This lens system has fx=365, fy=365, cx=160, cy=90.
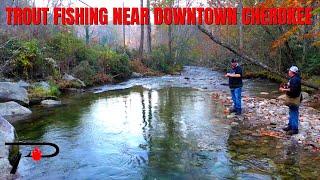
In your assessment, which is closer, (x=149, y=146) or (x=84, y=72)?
(x=149, y=146)

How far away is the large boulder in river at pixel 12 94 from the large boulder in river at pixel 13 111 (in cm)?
79

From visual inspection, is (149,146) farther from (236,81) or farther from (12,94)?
(12,94)

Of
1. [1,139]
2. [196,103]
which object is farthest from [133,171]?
[196,103]

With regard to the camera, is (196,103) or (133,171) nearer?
(133,171)

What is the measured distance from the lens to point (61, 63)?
25.0m

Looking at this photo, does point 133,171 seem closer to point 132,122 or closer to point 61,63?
point 132,122

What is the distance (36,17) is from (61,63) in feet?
20.5

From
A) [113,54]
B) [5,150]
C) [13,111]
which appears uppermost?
[113,54]

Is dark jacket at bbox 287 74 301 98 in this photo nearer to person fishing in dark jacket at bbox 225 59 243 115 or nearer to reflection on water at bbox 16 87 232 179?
reflection on water at bbox 16 87 232 179

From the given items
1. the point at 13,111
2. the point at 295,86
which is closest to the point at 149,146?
the point at 295,86

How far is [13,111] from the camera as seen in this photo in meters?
13.7

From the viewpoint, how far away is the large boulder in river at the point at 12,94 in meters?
14.9

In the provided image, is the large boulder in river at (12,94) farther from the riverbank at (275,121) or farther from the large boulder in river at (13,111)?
the riverbank at (275,121)

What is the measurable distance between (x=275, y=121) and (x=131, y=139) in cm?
489
